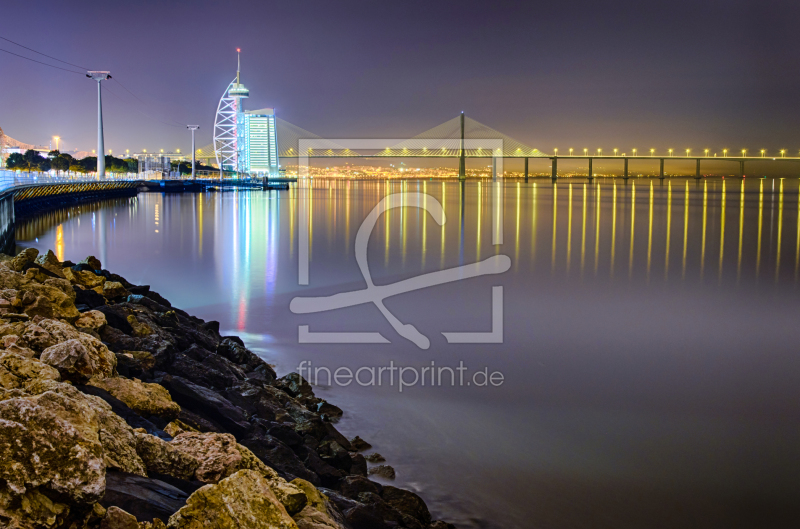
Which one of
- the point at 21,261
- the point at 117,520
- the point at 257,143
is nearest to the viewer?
the point at 117,520

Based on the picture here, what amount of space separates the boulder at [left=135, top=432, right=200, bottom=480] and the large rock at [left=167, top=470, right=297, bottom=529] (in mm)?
488

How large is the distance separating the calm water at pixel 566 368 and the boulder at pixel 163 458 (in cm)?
153

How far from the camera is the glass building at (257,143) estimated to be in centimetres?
9212

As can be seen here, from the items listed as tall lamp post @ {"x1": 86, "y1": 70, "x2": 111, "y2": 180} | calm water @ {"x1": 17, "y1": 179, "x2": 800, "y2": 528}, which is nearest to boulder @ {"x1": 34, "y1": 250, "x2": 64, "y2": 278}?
calm water @ {"x1": 17, "y1": 179, "x2": 800, "y2": 528}

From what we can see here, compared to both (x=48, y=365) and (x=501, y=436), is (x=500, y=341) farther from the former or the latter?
(x=48, y=365)

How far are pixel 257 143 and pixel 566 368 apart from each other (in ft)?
301

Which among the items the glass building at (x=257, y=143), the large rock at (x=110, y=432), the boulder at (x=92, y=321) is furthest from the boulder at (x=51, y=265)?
the glass building at (x=257, y=143)

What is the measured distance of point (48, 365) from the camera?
101 inches

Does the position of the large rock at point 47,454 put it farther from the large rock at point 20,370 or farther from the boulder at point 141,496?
the large rock at point 20,370

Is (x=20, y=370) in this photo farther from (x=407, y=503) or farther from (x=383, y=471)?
(x=383, y=471)

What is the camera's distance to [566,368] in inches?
237

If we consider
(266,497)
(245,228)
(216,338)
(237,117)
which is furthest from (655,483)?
(237,117)

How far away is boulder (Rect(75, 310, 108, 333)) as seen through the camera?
391 centimetres

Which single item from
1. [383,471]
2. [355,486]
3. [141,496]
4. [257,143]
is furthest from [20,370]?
[257,143]
